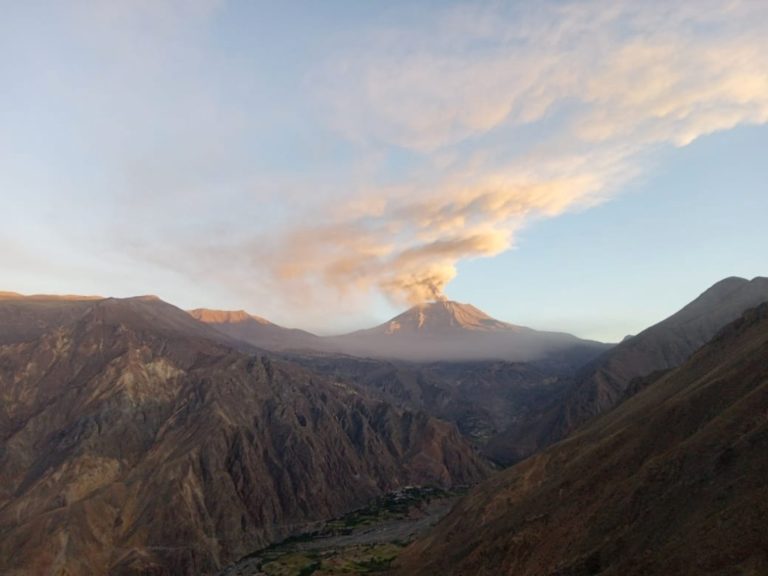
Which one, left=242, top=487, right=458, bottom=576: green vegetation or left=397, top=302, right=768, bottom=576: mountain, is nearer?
left=397, top=302, right=768, bottom=576: mountain

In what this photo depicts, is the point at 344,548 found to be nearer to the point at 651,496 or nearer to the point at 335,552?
the point at 335,552

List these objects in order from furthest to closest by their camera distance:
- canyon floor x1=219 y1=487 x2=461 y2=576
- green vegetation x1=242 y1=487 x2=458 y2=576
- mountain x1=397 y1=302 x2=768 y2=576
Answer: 1. canyon floor x1=219 y1=487 x2=461 y2=576
2. green vegetation x1=242 y1=487 x2=458 y2=576
3. mountain x1=397 y1=302 x2=768 y2=576

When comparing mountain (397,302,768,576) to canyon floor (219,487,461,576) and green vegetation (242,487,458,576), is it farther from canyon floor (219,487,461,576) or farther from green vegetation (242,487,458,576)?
canyon floor (219,487,461,576)

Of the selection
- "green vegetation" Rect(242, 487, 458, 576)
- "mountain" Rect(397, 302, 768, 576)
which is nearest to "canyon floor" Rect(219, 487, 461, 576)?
"green vegetation" Rect(242, 487, 458, 576)

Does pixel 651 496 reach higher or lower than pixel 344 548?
higher

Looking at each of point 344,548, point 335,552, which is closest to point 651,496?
point 335,552

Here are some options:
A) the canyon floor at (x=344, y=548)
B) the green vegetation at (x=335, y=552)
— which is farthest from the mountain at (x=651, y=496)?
the canyon floor at (x=344, y=548)

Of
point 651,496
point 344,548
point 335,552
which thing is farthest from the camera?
point 344,548

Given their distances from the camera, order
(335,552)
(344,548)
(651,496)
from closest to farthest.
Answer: (651,496) → (335,552) → (344,548)

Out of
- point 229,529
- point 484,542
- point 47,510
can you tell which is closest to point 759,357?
point 484,542
